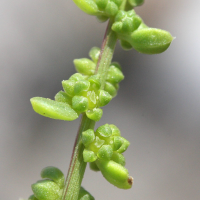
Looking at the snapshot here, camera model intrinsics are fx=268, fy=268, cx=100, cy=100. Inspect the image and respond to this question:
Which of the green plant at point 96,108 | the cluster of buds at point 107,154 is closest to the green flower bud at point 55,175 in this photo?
the green plant at point 96,108

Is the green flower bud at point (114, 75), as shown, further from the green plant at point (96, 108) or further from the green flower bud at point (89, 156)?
the green flower bud at point (89, 156)

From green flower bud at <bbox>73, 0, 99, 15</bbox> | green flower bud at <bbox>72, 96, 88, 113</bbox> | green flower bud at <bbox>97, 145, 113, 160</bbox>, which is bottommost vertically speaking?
green flower bud at <bbox>97, 145, 113, 160</bbox>

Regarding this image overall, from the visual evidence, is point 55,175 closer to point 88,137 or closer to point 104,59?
point 88,137

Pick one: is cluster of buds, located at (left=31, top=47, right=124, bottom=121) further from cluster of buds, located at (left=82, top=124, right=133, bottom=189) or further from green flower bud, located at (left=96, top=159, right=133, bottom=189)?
green flower bud, located at (left=96, top=159, right=133, bottom=189)

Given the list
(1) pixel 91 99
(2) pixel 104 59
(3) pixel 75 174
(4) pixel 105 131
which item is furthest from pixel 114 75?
(3) pixel 75 174

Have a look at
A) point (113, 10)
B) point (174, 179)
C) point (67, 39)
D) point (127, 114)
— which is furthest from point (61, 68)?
point (113, 10)

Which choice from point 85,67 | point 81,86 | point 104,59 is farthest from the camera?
point 85,67

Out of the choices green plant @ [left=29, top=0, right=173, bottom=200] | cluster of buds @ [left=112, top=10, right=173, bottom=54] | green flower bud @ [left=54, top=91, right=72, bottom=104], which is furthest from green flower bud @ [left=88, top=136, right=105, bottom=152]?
cluster of buds @ [left=112, top=10, right=173, bottom=54]

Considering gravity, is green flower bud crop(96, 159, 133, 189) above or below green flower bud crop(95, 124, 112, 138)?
below
